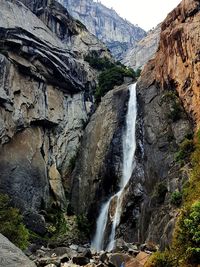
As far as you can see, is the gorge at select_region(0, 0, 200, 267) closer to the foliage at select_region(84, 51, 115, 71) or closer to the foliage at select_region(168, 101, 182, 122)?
the foliage at select_region(168, 101, 182, 122)

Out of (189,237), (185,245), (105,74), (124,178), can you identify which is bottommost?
(185,245)

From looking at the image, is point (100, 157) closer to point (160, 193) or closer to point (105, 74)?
point (160, 193)

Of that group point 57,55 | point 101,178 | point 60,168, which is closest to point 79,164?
point 60,168

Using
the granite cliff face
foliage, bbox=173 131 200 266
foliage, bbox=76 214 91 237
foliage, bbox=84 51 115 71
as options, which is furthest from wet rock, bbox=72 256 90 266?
the granite cliff face

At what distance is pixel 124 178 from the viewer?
103 ft

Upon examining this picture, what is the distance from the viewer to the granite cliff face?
422 ft

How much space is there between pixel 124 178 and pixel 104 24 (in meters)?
111

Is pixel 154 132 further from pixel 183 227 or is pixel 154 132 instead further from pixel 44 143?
pixel 183 227

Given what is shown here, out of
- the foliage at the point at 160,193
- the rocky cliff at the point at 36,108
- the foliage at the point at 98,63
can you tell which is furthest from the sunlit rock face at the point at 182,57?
the foliage at the point at 98,63

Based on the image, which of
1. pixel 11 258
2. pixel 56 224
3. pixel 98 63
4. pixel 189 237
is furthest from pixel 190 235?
pixel 98 63

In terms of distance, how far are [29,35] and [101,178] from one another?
635 inches

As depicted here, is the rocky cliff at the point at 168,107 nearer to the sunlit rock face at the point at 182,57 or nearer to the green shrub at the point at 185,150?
the sunlit rock face at the point at 182,57

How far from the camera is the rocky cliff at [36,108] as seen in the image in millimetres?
32594

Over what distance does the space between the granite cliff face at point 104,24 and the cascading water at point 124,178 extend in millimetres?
90377
